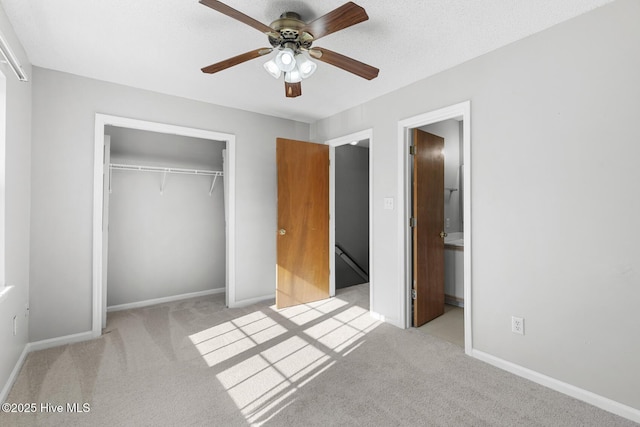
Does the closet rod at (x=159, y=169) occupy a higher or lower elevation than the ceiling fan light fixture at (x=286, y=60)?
lower

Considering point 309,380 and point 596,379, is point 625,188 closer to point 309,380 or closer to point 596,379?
point 596,379

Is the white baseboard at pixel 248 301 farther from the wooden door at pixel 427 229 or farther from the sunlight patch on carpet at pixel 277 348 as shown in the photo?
the wooden door at pixel 427 229

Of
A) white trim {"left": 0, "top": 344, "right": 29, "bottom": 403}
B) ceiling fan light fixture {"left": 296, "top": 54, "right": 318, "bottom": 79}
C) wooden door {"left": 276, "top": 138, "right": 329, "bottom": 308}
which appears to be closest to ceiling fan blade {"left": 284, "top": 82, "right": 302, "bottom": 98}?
ceiling fan light fixture {"left": 296, "top": 54, "right": 318, "bottom": 79}

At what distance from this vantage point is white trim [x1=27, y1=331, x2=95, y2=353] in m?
2.58

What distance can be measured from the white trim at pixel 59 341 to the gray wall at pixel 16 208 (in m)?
0.08

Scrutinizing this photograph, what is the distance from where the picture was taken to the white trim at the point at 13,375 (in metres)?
1.88

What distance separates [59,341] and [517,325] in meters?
3.80

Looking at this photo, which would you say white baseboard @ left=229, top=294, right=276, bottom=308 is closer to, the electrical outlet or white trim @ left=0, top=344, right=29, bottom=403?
white trim @ left=0, top=344, right=29, bottom=403

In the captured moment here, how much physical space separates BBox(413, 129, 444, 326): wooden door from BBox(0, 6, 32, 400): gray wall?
3.22 m

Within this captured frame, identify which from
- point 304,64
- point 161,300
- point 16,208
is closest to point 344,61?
point 304,64

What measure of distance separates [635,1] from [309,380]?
121 inches

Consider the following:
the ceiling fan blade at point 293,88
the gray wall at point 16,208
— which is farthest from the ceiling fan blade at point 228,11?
the gray wall at point 16,208

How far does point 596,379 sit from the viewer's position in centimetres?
188

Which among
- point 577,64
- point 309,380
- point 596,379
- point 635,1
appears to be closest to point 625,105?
point 577,64
